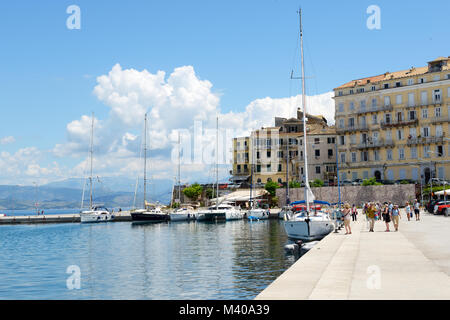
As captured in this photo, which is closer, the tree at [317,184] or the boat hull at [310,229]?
the boat hull at [310,229]

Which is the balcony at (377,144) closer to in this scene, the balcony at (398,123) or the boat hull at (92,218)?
the balcony at (398,123)

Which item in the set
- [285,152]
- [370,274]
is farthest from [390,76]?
[370,274]

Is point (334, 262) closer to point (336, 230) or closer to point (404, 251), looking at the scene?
point (404, 251)

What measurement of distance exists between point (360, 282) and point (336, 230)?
2221 cm

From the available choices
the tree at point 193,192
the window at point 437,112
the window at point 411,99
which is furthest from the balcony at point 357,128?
the tree at point 193,192

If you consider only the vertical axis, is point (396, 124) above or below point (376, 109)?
below

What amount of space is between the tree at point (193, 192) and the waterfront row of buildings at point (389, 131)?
2097 centimetres

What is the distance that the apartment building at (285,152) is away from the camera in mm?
95000

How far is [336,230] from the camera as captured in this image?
115ft

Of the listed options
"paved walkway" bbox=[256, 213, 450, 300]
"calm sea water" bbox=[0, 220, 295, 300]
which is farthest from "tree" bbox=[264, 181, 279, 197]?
"paved walkway" bbox=[256, 213, 450, 300]

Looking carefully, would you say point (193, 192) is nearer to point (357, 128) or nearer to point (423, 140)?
point (357, 128)

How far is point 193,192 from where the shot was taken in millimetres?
102188

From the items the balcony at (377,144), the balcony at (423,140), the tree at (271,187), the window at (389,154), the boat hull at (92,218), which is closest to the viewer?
the balcony at (423,140)

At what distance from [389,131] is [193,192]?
1650 inches
